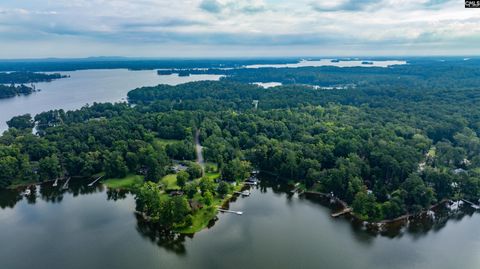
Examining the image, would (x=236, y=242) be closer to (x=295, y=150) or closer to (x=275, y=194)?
(x=275, y=194)

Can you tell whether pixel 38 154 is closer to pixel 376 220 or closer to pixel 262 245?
pixel 262 245

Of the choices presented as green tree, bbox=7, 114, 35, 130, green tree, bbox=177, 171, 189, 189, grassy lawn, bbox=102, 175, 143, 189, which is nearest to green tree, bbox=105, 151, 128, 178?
grassy lawn, bbox=102, 175, 143, 189

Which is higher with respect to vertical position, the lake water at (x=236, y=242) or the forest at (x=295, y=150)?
the forest at (x=295, y=150)

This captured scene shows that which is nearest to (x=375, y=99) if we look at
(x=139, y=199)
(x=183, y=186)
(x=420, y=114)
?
(x=420, y=114)

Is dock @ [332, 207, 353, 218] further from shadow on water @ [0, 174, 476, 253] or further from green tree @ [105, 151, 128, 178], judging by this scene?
green tree @ [105, 151, 128, 178]

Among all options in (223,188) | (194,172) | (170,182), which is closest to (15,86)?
(170,182)

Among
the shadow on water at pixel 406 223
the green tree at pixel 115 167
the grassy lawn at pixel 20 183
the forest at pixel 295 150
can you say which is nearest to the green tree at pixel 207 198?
the forest at pixel 295 150

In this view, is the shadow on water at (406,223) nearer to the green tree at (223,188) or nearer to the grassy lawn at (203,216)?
the green tree at (223,188)
